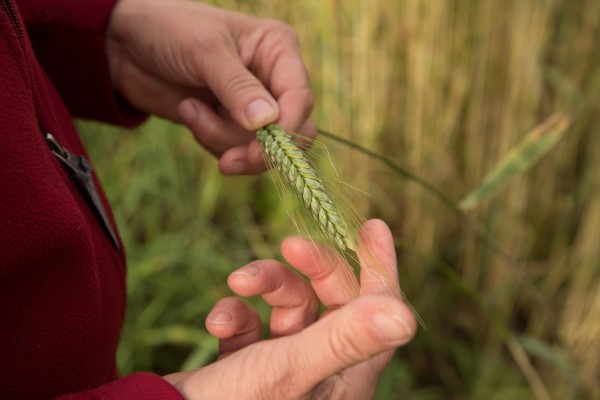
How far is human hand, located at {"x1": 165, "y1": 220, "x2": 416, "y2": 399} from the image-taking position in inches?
19.9

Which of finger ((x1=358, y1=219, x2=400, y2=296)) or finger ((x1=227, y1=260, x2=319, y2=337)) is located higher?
finger ((x1=358, y1=219, x2=400, y2=296))

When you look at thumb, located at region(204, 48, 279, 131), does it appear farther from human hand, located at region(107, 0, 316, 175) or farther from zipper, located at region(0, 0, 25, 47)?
zipper, located at region(0, 0, 25, 47)

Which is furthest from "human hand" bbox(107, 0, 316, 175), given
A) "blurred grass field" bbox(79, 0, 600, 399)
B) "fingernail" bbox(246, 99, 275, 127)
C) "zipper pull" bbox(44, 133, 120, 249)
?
"blurred grass field" bbox(79, 0, 600, 399)

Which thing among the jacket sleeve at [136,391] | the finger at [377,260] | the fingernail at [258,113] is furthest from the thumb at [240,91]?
the jacket sleeve at [136,391]

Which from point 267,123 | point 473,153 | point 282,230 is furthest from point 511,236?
point 267,123

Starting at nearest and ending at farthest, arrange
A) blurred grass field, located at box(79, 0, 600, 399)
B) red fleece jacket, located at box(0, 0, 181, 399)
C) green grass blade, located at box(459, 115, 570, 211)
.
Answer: red fleece jacket, located at box(0, 0, 181, 399) → green grass blade, located at box(459, 115, 570, 211) → blurred grass field, located at box(79, 0, 600, 399)

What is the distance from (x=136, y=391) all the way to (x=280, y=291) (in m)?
0.19

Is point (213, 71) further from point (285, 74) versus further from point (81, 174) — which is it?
point (81, 174)

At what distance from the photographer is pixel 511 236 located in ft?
5.74

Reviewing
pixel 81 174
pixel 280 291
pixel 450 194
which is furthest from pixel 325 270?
pixel 450 194

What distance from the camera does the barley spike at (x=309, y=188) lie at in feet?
2.26

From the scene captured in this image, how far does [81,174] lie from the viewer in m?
0.72

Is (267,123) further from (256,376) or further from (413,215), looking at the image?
(413,215)

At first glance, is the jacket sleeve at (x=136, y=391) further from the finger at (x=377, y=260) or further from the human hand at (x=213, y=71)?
the human hand at (x=213, y=71)
